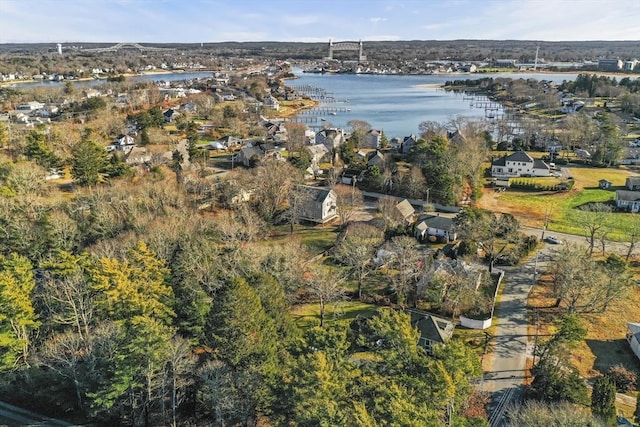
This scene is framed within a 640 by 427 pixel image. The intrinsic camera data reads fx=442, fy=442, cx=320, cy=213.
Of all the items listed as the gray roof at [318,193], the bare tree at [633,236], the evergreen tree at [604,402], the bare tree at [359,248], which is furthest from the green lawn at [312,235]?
the bare tree at [633,236]

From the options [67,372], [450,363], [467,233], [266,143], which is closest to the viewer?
[450,363]

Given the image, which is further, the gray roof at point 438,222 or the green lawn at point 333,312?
the gray roof at point 438,222

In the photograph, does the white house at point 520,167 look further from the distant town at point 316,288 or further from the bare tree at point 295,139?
the bare tree at point 295,139

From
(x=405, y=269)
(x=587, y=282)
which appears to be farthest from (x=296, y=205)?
(x=587, y=282)

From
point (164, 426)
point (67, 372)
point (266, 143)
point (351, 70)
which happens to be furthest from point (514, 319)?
point (351, 70)

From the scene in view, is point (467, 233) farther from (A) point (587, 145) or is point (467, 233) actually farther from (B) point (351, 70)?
(B) point (351, 70)
